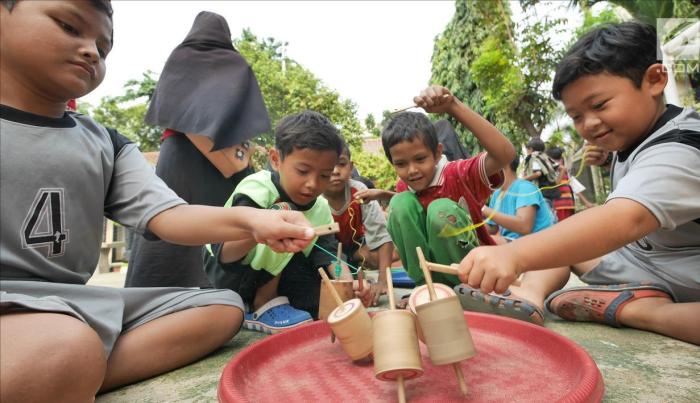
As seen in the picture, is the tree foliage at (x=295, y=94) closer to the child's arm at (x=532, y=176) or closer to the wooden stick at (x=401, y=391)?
the child's arm at (x=532, y=176)

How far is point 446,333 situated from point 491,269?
0.72ft

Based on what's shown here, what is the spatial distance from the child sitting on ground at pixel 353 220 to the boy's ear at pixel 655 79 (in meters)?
2.01

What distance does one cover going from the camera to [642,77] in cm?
176

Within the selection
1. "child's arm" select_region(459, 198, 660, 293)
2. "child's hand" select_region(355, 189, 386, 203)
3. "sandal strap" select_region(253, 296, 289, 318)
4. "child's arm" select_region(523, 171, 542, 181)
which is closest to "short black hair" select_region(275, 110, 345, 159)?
"child's hand" select_region(355, 189, 386, 203)

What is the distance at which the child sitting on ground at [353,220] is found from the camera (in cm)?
342

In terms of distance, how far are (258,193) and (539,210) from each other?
270cm

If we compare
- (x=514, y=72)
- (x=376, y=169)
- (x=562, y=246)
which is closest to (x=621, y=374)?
(x=562, y=246)

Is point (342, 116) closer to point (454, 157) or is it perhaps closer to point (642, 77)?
point (454, 157)

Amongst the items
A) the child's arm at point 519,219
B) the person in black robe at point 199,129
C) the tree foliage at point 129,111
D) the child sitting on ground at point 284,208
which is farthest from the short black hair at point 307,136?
the tree foliage at point 129,111

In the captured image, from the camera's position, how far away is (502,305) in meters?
1.95

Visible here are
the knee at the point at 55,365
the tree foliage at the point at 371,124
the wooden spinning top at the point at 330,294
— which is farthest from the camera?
the tree foliage at the point at 371,124

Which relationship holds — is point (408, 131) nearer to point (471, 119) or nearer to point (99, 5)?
point (471, 119)

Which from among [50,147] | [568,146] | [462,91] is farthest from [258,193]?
[462,91]
